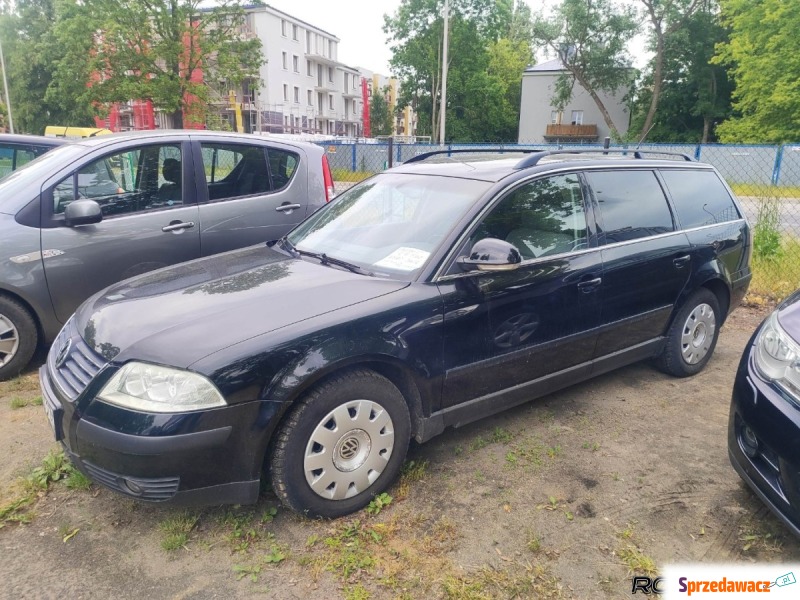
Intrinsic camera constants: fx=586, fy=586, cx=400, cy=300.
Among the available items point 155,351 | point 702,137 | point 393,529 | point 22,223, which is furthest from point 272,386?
point 702,137

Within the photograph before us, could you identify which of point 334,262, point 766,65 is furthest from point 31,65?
point 334,262

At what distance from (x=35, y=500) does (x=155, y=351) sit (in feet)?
3.95

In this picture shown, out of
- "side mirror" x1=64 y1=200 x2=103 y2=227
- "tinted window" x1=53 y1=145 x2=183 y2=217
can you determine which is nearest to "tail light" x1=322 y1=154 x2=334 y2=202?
"tinted window" x1=53 y1=145 x2=183 y2=217

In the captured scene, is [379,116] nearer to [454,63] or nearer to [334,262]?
[454,63]

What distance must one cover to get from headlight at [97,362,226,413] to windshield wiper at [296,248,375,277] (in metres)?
1.06

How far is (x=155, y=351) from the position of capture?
243 centimetres

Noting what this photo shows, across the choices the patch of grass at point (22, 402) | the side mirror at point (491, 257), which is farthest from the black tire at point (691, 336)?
the patch of grass at point (22, 402)

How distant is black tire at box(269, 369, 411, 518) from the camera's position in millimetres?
2551

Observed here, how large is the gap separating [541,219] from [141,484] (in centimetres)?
253

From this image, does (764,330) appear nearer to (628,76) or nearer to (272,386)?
(272,386)

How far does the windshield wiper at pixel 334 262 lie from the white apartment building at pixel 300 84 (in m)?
49.2

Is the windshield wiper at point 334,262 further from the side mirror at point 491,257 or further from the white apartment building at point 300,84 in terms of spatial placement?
the white apartment building at point 300,84

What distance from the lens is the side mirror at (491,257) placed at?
2924 millimetres

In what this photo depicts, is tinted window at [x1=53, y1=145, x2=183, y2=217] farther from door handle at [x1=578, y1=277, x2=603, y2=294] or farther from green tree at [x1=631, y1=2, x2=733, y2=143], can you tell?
green tree at [x1=631, y1=2, x2=733, y2=143]
